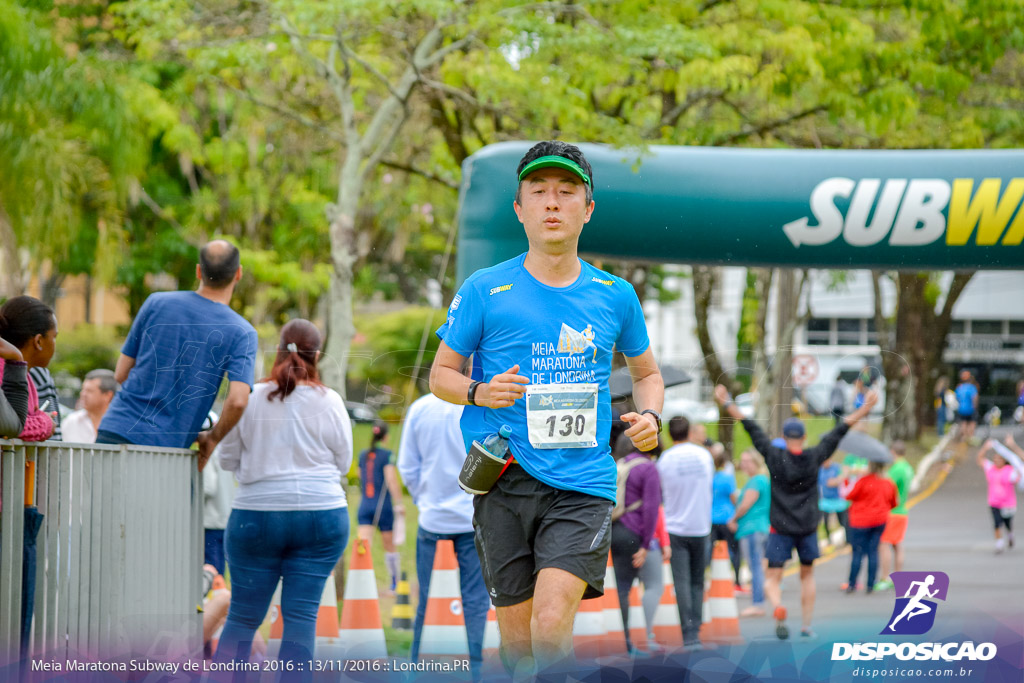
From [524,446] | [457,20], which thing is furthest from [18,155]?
[524,446]

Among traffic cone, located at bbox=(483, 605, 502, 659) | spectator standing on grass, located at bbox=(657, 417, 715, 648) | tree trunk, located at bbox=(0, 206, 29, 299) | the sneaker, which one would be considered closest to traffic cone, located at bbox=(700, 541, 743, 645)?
spectator standing on grass, located at bbox=(657, 417, 715, 648)

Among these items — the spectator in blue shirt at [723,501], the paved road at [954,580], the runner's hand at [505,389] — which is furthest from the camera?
the spectator in blue shirt at [723,501]

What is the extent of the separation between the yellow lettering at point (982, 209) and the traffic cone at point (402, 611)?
4.60 m

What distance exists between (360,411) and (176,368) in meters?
1.53

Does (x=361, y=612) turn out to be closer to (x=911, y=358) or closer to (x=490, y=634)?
(x=490, y=634)

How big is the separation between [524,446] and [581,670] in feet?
2.57

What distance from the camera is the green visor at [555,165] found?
3.60 metres

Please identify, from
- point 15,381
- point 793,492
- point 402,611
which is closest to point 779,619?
point 793,492

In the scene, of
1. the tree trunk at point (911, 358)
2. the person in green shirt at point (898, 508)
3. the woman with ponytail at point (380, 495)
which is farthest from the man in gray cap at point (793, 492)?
the woman with ponytail at point (380, 495)

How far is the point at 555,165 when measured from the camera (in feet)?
11.9

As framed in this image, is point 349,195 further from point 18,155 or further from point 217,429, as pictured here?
point 217,429

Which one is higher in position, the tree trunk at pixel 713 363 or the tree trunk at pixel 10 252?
the tree trunk at pixel 10 252

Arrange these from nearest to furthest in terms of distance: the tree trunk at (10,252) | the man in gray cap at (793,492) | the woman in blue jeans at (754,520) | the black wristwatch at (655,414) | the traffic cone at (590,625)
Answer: the black wristwatch at (655,414) → the man in gray cap at (793,492) → the traffic cone at (590,625) → the woman in blue jeans at (754,520) → the tree trunk at (10,252)

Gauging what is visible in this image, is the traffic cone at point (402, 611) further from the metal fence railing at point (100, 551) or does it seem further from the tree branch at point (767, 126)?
the tree branch at point (767, 126)
